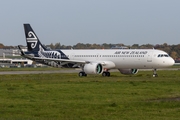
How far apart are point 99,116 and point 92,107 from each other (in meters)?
3.14

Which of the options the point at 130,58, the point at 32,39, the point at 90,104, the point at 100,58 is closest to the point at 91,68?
the point at 100,58

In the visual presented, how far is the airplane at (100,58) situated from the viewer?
58750 millimetres

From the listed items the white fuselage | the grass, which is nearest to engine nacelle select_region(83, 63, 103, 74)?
the white fuselage

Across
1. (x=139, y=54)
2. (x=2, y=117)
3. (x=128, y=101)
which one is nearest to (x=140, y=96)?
(x=128, y=101)

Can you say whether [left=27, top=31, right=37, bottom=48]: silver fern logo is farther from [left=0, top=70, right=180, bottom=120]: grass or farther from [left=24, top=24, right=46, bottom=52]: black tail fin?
[left=0, top=70, right=180, bottom=120]: grass

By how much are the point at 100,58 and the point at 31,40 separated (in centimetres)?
1057

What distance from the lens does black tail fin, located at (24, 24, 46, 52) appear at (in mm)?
67012

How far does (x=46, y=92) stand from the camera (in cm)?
3278

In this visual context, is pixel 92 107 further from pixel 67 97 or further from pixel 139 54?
pixel 139 54

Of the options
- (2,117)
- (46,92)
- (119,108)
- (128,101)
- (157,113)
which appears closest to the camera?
(2,117)

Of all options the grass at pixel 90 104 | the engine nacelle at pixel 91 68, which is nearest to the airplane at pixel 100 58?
the engine nacelle at pixel 91 68

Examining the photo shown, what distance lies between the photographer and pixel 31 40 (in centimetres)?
6750

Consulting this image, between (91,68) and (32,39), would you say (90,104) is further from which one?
(32,39)

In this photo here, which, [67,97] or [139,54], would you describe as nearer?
[67,97]
